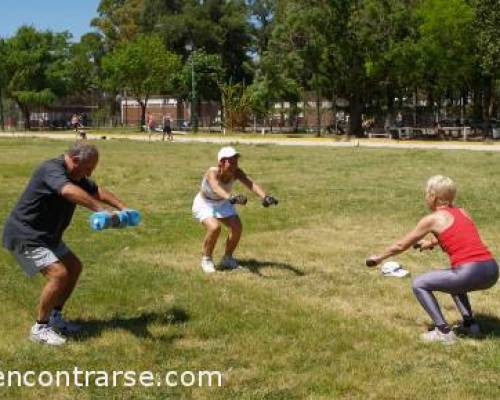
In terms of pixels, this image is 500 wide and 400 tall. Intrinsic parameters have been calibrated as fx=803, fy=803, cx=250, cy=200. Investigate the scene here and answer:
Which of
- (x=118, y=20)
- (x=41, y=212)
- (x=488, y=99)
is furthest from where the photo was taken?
(x=118, y=20)

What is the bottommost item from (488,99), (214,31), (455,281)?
(455,281)

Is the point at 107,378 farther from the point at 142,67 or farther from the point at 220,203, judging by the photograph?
the point at 142,67

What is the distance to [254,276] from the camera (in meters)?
8.88

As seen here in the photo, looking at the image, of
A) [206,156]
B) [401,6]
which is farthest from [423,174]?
[401,6]

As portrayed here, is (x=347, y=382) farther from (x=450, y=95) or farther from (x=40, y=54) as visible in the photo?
(x=40, y=54)

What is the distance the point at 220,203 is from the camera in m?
9.16

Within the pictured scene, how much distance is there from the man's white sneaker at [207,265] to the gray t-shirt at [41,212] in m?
2.84

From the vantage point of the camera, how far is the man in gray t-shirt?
20.1 ft

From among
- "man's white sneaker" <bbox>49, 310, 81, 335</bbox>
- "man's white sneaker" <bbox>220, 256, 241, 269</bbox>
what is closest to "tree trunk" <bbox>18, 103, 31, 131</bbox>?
"man's white sneaker" <bbox>220, 256, 241, 269</bbox>

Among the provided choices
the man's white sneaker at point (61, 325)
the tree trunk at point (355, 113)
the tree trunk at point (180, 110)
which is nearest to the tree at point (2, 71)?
the tree trunk at point (180, 110)

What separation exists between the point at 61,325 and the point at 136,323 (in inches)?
25.9

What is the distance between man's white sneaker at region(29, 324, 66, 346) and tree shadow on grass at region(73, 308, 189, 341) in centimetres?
20

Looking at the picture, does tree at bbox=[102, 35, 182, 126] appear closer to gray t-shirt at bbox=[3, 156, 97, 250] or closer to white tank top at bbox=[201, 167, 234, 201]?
white tank top at bbox=[201, 167, 234, 201]

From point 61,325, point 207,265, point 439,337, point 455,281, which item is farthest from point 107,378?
point 207,265
